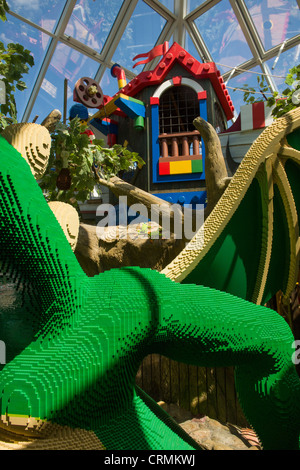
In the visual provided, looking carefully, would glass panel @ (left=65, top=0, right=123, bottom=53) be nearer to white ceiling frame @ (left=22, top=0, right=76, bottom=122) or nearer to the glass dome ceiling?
the glass dome ceiling

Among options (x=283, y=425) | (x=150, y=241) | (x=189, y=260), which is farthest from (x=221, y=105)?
(x=283, y=425)

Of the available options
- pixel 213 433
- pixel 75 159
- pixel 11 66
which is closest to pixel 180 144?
pixel 75 159

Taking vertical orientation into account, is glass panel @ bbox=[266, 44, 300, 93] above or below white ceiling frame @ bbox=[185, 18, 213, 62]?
below

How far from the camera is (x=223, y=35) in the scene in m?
8.99

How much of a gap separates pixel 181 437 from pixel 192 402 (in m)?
2.88

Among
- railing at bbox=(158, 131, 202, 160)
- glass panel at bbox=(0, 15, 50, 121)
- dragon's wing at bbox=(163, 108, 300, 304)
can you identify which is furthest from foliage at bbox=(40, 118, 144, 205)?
glass panel at bbox=(0, 15, 50, 121)

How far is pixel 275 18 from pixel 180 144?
5.13m

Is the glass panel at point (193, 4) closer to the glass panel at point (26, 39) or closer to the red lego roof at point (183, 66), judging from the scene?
the red lego roof at point (183, 66)

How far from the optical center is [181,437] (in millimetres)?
953

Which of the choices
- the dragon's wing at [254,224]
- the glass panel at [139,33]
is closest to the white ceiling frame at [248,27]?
the glass panel at [139,33]

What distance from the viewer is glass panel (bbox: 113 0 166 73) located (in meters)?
8.48

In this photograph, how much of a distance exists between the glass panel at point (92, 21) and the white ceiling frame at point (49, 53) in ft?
0.68

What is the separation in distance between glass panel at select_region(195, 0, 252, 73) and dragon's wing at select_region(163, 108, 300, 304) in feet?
28.2

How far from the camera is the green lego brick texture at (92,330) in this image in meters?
0.68
